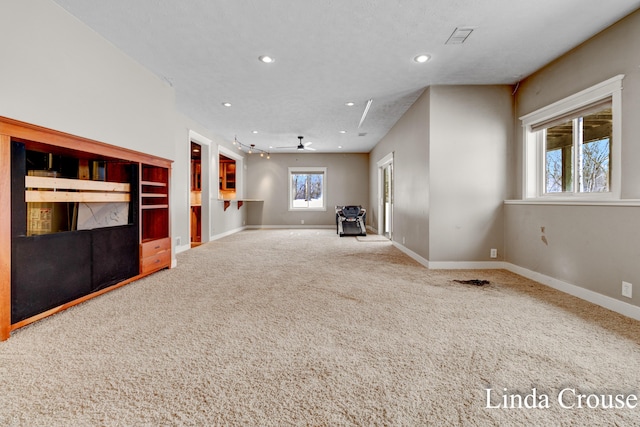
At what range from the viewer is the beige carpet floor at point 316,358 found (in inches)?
48.0

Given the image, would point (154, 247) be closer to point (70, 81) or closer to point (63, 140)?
point (63, 140)

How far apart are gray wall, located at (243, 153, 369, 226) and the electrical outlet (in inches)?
293

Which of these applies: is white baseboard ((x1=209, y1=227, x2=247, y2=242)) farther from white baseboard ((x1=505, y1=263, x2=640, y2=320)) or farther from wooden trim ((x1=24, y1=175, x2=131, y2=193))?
white baseboard ((x1=505, y1=263, x2=640, y2=320))

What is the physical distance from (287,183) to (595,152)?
25.7 feet

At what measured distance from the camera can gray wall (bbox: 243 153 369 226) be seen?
965 cm

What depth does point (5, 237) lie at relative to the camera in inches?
74.4

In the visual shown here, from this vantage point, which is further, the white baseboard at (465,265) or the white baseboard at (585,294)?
the white baseboard at (465,265)

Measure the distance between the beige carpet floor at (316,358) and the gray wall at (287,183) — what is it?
22.3 ft

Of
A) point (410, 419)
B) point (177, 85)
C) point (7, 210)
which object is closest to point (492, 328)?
point (410, 419)

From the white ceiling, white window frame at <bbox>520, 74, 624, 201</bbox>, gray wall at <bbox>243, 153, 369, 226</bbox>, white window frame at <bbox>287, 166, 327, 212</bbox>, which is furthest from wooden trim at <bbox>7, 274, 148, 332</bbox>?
white window frame at <bbox>287, 166, 327, 212</bbox>

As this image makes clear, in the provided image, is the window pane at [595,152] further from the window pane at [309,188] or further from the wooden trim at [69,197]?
the window pane at [309,188]

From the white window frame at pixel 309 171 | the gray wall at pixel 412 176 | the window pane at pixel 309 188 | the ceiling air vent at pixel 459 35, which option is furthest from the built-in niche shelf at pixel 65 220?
the window pane at pixel 309 188

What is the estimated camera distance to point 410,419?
1174 millimetres

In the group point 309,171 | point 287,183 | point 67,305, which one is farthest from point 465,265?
point 287,183
